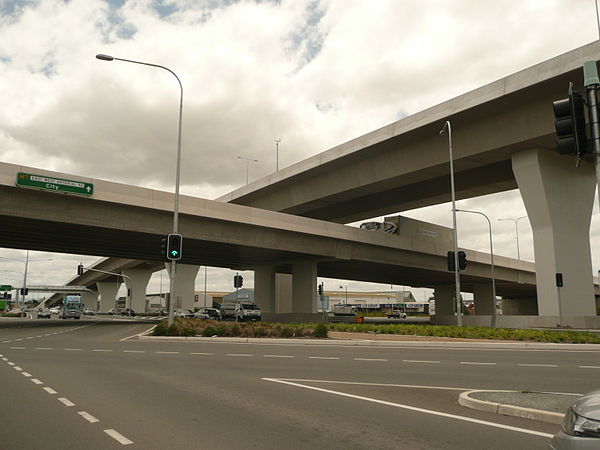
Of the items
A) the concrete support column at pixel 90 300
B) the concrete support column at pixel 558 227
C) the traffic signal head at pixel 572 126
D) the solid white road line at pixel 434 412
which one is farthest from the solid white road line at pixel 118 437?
the concrete support column at pixel 90 300

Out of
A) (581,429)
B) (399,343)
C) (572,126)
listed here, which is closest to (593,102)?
(572,126)

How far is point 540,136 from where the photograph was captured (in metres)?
27.4

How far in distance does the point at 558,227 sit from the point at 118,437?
29.6 metres

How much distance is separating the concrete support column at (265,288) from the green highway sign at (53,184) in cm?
2186

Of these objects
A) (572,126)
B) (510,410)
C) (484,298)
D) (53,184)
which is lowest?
(510,410)

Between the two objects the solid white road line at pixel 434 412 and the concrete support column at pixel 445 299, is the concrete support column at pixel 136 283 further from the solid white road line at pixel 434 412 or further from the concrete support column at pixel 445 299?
the solid white road line at pixel 434 412

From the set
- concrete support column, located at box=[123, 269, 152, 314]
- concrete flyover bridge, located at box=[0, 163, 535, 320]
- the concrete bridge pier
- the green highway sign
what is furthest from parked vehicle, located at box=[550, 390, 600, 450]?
concrete support column, located at box=[123, 269, 152, 314]

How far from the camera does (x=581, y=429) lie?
12.2 feet

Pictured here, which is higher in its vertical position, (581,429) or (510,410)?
(581,429)

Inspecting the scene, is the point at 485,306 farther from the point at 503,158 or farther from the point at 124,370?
the point at 124,370

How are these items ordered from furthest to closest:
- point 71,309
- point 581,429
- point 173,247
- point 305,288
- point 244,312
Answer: point 71,309 → point 244,312 → point 305,288 → point 173,247 → point 581,429

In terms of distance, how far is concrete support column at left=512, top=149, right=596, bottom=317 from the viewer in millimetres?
29266

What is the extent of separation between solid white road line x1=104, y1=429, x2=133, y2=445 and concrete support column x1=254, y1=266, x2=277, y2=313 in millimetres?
40050

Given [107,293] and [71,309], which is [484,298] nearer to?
[71,309]
